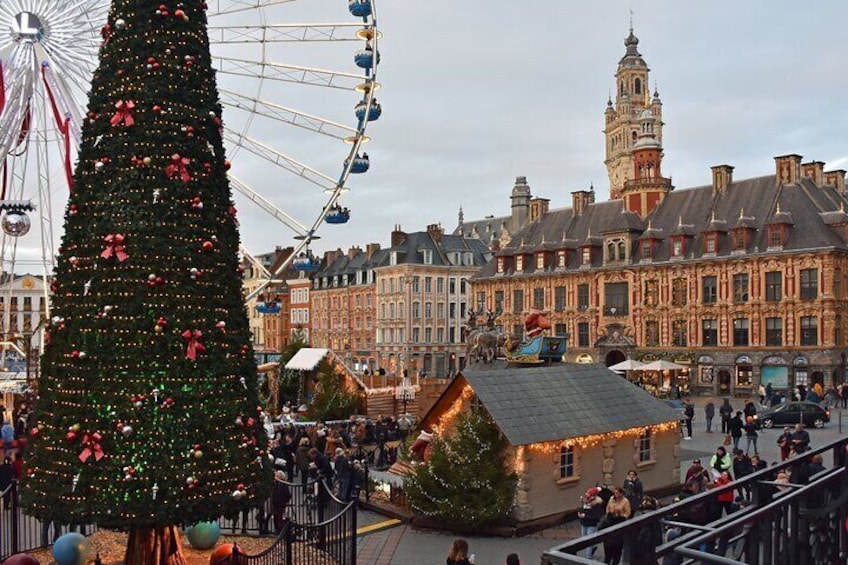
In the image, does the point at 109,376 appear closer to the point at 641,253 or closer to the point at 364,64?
the point at 364,64

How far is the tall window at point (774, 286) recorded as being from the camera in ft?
157

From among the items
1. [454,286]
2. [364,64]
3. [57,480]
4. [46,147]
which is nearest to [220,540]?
[57,480]

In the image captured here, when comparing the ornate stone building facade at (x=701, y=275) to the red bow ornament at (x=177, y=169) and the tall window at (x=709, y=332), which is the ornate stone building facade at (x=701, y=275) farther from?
the red bow ornament at (x=177, y=169)

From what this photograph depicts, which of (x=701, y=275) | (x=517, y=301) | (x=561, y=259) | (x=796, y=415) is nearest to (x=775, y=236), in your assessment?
(x=701, y=275)

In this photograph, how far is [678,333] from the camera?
175ft

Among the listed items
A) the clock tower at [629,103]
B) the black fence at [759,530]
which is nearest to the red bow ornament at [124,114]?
the black fence at [759,530]

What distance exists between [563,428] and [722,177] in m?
40.4

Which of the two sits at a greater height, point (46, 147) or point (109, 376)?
point (46, 147)

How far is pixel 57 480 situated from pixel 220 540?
5.74 metres

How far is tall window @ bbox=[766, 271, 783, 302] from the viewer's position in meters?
48.0

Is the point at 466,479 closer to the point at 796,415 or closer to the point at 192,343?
the point at 192,343

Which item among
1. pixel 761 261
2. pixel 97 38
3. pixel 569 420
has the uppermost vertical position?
pixel 97 38

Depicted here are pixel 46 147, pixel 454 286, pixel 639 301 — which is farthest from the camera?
pixel 454 286

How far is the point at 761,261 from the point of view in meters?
48.7
